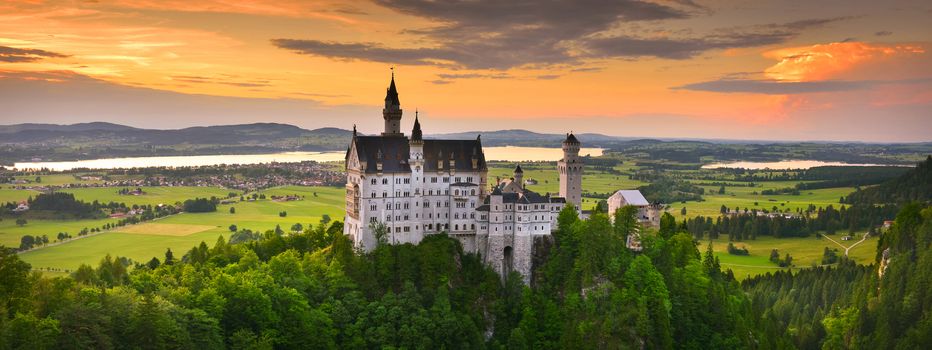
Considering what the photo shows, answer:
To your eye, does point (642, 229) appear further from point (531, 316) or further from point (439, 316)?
point (439, 316)

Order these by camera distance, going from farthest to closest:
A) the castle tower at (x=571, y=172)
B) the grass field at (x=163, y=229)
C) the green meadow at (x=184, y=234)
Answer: the grass field at (x=163, y=229), the green meadow at (x=184, y=234), the castle tower at (x=571, y=172)

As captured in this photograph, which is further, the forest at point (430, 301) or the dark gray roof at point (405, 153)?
the dark gray roof at point (405, 153)

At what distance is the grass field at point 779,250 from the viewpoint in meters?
146

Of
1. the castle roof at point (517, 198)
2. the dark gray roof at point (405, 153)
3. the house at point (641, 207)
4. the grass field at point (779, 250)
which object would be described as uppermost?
the dark gray roof at point (405, 153)

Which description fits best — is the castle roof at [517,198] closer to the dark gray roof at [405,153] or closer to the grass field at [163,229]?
the dark gray roof at [405,153]

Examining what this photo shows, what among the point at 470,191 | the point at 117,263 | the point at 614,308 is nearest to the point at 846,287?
the point at 614,308

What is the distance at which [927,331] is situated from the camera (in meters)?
95.9

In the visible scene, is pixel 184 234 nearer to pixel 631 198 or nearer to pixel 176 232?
pixel 176 232

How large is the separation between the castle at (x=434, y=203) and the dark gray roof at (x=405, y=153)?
0.37ft

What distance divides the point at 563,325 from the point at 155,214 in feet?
381

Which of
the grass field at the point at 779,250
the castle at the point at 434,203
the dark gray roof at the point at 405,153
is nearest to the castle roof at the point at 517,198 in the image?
the castle at the point at 434,203

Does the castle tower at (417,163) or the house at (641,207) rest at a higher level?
the castle tower at (417,163)

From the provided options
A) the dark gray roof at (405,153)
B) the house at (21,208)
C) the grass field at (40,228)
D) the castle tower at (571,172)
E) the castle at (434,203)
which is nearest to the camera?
the castle at (434,203)

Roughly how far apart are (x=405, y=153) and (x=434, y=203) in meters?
6.70
